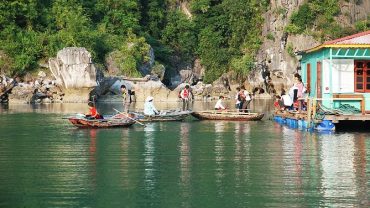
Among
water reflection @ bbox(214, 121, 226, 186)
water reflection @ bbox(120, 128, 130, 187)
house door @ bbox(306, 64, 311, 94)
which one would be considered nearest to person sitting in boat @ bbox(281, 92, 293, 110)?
house door @ bbox(306, 64, 311, 94)

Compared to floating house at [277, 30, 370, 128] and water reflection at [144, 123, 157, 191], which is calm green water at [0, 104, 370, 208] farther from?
floating house at [277, 30, 370, 128]

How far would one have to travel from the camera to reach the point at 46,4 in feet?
236

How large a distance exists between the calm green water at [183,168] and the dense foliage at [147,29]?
117 feet

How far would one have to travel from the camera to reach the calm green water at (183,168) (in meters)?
17.2

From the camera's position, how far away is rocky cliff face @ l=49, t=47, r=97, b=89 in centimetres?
6003

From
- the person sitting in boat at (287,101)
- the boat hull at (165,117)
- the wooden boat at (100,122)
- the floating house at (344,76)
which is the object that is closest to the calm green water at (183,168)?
the wooden boat at (100,122)

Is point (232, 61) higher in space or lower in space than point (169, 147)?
higher

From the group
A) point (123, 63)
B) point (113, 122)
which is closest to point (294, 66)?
point (123, 63)

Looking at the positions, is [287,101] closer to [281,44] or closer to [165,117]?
[165,117]

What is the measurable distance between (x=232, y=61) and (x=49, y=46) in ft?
59.7

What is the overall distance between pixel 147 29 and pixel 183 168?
199 feet

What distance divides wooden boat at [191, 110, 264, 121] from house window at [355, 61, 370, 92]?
579cm

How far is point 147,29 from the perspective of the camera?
81125mm

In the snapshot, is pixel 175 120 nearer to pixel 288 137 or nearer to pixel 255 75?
pixel 288 137
